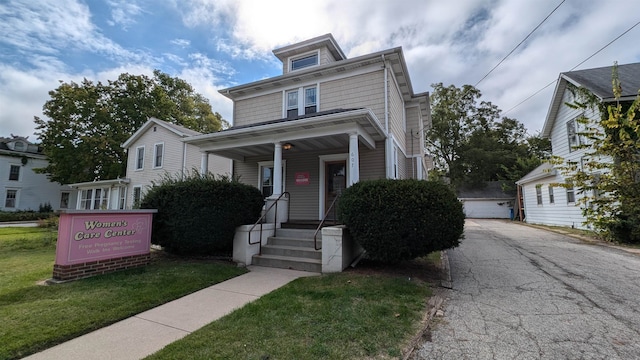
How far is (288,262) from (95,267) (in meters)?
3.52

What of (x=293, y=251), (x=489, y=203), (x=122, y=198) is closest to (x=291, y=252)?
(x=293, y=251)

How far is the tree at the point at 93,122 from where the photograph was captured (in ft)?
72.2

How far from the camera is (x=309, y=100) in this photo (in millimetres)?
10172

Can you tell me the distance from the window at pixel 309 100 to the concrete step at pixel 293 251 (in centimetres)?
541

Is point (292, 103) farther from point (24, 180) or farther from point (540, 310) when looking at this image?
point (24, 180)

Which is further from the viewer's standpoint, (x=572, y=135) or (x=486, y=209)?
(x=486, y=209)

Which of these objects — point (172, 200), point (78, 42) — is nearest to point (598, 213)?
point (172, 200)

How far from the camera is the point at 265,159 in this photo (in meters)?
10.4

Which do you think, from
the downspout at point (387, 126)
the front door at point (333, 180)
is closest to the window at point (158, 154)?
the front door at point (333, 180)

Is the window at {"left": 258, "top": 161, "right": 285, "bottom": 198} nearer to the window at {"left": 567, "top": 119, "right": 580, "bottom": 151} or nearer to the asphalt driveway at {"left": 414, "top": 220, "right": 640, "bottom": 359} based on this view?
the asphalt driveway at {"left": 414, "top": 220, "right": 640, "bottom": 359}

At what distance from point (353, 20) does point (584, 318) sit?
30.4ft

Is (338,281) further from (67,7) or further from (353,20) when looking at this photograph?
(67,7)

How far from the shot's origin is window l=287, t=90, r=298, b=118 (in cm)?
1037

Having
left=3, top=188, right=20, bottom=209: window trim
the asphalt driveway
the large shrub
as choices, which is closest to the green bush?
the asphalt driveway
